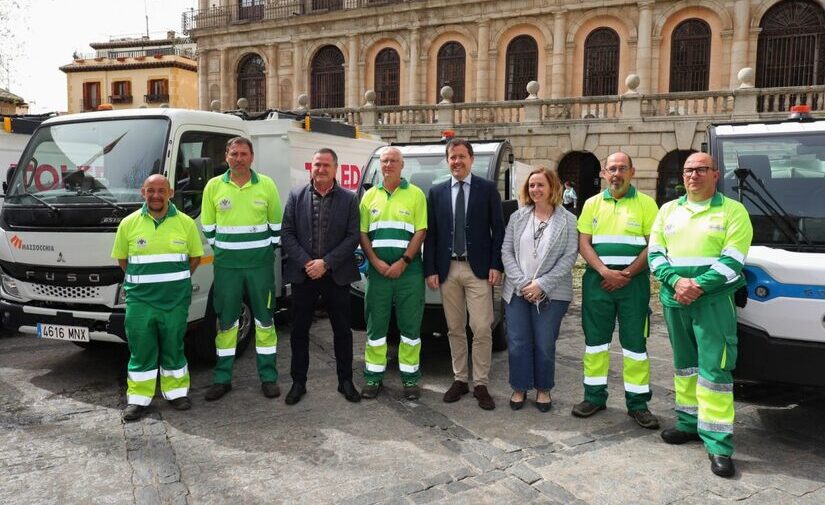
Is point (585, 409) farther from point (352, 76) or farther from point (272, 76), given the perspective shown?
point (272, 76)

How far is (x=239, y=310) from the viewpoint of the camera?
220 inches

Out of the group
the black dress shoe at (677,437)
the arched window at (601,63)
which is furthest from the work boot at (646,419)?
the arched window at (601,63)

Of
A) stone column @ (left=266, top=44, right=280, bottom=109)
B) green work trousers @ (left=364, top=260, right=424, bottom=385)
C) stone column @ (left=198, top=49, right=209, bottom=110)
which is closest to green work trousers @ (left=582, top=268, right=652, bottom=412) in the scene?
green work trousers @ (left=364, top=260, right=424, bottom=385)

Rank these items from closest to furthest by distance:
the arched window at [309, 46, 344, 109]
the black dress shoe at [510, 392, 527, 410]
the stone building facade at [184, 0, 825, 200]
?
the black dress shoe at [510, 392, 527, 410] < the stone building facade at [184, 0, 825, 200] < the arched window at [309, 46, 344, 109]

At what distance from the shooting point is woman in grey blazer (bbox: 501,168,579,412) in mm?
5117

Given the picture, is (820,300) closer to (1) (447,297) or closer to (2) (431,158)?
(1) (447,297)

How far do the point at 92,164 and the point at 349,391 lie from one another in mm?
3088

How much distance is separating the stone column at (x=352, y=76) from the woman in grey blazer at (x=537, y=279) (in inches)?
977

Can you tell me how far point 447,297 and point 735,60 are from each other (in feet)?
70.3

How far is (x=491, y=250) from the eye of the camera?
540 centimetres


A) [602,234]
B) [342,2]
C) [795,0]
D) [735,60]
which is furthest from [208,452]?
[342,2]

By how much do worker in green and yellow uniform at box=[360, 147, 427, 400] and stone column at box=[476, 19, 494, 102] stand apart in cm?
2162

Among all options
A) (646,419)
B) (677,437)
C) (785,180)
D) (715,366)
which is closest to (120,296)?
(646,419)

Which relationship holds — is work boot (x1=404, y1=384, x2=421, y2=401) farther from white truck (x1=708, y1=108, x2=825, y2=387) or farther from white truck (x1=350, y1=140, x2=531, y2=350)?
white truck (x1=708, y1=108, x2=825, y2=387)
